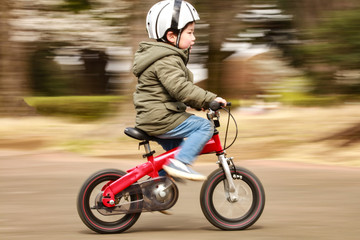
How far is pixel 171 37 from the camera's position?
5492mm

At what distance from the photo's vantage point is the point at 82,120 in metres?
19.7

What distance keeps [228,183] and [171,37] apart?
1.26m

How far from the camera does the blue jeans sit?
210 inches

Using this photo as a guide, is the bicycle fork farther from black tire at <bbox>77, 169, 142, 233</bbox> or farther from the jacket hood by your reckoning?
the jacket hood

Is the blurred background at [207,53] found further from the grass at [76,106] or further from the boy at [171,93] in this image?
the boy at [171,93]

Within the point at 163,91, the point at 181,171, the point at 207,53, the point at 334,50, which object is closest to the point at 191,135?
the point at 181,171

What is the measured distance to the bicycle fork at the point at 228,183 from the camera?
5.46 meters

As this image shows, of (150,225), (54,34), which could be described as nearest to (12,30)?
(54,34)

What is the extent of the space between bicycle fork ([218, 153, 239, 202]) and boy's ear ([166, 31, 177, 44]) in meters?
1.00

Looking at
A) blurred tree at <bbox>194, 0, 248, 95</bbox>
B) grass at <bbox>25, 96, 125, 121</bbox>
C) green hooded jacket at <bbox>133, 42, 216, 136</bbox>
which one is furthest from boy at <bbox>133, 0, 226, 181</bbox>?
grass at <bbox>25, 96, 125, 121</bbox>

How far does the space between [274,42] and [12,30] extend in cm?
710

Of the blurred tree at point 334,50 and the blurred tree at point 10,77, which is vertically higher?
the blurred tree at point 334,50

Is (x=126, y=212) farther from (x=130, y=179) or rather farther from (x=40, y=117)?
(x=40, y=117)

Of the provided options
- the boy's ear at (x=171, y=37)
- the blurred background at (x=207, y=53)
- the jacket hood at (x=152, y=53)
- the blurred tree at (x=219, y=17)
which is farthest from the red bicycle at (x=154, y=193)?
the blurred tree at (x=219, y=17)
